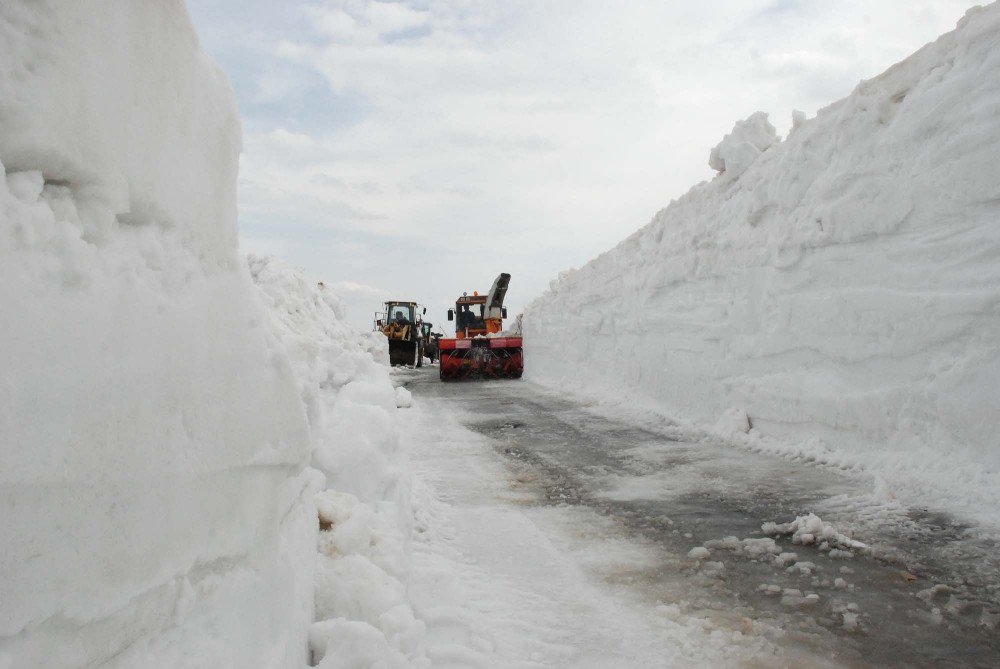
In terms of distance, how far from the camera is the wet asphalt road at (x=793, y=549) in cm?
283

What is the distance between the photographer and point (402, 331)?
25.6 meters

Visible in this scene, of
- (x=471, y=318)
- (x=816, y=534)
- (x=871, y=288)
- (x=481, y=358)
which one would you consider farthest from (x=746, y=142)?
(x=471, y=318)

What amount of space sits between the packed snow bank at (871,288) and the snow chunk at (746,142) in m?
0.03

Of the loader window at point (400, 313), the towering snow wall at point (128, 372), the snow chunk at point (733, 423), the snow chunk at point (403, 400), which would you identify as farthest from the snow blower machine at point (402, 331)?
the towering snow wall at point (128, 372)

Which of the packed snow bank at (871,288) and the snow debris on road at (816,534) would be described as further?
the packed snow bank at (871,288)

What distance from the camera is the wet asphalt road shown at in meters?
2.83

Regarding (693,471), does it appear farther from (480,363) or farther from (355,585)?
(480,363)

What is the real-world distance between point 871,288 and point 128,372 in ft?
21.8

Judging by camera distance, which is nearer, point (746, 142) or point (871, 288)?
point (871, 288)

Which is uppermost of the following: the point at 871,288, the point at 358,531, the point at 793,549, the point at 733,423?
the point at 871,288

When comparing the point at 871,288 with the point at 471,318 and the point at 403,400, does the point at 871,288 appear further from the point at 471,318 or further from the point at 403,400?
the point at 471,318

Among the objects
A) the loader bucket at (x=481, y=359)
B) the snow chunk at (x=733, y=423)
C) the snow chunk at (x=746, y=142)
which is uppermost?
the snow chunk at (x=746, y=142)

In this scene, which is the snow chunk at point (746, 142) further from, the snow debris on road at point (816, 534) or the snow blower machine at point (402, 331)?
the snow blower machine at point (402, 331)

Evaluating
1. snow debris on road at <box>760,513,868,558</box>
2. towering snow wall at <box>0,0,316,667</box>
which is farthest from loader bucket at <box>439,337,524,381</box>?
towering snow wall at <box>0,0,316,667</box>
